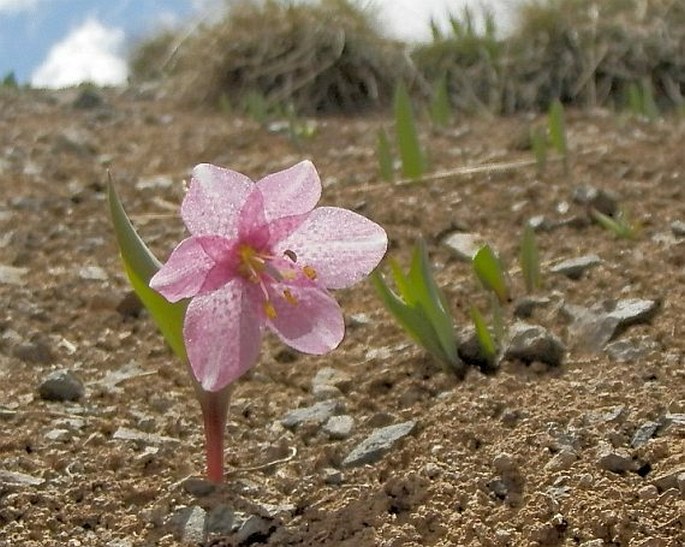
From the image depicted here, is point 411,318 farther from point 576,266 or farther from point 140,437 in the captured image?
point 576,266

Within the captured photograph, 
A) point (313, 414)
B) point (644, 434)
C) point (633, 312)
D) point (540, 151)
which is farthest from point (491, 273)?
point (540, 151)

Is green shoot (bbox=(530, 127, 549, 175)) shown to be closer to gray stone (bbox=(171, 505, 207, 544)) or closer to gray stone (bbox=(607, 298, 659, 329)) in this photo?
gray stone (bbox=(607, 298, 659, 329))

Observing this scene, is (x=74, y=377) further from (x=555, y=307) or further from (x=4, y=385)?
(x=555, y=307)

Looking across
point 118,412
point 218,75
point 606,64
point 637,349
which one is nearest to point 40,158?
point 218,75

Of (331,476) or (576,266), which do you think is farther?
(576,266)

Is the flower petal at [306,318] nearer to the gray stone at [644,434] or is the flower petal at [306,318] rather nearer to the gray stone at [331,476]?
the gray stone at [331,476]

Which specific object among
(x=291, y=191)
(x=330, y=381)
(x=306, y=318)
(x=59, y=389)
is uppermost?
(x=291, y=191)

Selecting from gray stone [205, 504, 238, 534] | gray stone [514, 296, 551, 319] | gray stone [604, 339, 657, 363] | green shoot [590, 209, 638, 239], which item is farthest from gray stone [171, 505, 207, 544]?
green shoot [590, 209, 638, 239]

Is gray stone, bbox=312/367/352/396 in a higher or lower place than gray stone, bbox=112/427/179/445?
lower
